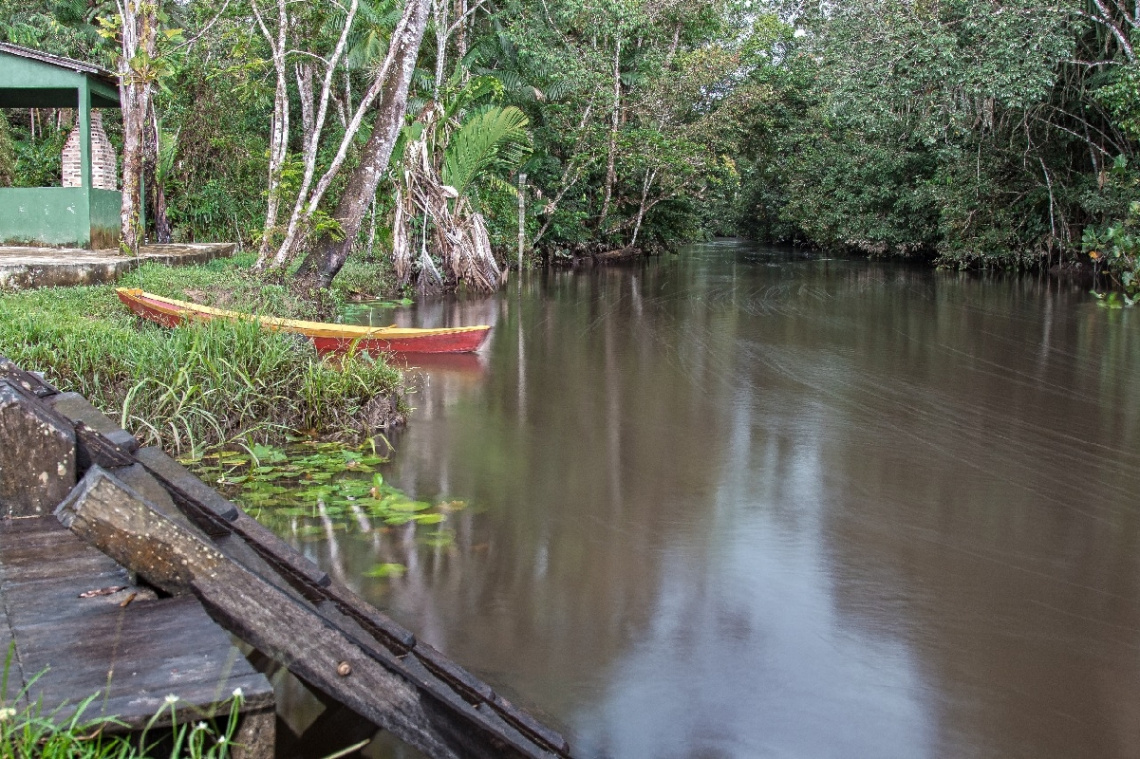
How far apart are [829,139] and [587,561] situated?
2744 centimetres

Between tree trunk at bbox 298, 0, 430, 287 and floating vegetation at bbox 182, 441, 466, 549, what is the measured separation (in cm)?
500

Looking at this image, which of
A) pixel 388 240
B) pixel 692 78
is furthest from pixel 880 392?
pixel 692 78

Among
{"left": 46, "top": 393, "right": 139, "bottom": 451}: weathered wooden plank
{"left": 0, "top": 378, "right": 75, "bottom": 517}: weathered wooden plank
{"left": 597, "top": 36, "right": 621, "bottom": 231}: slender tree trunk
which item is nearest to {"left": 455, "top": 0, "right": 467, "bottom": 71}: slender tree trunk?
{"left": 597, "top": 36, "right": 621, "bottom": 231}: slender tree trunk

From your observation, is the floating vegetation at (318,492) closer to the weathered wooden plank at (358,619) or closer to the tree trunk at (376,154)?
the weathered wooden plank at (358,619)

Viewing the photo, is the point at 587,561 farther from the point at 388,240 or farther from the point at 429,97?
the point at 429,97

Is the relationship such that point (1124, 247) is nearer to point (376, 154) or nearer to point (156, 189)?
point (376, 154)

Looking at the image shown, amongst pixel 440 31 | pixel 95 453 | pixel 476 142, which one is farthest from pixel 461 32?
pixel 95 453

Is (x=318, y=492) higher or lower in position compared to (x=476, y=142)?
lower

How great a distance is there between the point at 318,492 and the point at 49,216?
7.78 m

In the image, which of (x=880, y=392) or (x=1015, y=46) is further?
(x=1015, y=46)

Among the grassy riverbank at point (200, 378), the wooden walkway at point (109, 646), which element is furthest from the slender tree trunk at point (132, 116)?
the wooden walkway at point (109, 646)

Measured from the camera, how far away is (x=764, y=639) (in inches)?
166

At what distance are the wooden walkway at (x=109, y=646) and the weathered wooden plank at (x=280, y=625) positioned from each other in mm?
94

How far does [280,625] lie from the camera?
2740 millimetres
